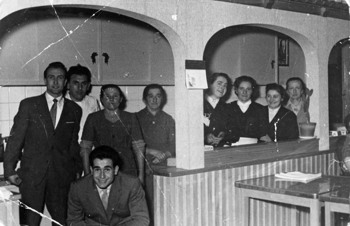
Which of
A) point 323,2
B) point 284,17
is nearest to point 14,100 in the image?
point 284,17

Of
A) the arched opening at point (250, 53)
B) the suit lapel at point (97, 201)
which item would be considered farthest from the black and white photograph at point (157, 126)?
the arched opening at point (250, 53)

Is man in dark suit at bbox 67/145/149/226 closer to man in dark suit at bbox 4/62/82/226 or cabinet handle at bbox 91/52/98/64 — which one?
Result: man in dark suit at bbox 4/62/82/226

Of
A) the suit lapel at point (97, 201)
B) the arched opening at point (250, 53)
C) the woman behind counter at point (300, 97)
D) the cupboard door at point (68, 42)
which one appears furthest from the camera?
the arched opening at point (250, 53)

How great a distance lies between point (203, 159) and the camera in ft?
13.1

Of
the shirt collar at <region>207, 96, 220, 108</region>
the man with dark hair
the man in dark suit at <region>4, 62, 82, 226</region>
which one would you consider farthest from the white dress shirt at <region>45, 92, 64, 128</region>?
the shirt collar at <region>207, 96, 220, 108</region>

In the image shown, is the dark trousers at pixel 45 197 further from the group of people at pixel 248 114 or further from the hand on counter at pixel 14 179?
the group of people at pixel 248 114

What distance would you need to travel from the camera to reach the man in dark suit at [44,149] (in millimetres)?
4152

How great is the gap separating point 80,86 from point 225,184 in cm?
169

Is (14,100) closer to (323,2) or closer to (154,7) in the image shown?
(154,7)

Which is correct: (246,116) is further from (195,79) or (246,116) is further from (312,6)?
(312,6)

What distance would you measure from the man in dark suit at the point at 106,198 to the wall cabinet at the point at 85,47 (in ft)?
4.73

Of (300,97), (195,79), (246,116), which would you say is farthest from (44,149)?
(300,97)

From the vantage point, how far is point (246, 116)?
190 inches

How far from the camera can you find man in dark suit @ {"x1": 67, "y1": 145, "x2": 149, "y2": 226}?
11.8 ft
